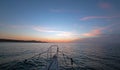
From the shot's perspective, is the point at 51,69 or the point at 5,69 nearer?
the point at 51,69

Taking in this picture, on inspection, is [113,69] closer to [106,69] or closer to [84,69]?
[106,69]

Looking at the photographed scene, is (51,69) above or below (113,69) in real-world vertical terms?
above

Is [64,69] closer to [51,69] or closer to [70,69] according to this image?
→ [70,69]

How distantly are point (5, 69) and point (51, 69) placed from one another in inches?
388

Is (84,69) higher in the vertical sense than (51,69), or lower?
lower

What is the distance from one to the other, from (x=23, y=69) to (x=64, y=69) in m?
8.62

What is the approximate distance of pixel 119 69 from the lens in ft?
71.6

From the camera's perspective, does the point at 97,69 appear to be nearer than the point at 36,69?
No

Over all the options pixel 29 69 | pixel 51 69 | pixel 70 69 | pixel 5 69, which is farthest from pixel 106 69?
pixel 5 69

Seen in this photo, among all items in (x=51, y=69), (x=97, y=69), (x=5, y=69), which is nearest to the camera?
(x=51, y=69)

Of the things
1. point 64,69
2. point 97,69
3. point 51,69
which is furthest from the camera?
point 97,69

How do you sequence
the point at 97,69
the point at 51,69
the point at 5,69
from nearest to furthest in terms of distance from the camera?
the point at 51,69 < the point at 5,69 < the point at 97,69

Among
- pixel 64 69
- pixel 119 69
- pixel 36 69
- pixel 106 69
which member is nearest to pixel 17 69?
pixel 36 69

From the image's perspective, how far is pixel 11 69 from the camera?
61.1ft
